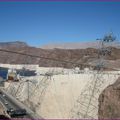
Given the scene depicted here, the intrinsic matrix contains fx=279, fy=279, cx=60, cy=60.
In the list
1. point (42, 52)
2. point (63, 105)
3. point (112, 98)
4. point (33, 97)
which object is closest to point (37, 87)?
point (33, 97)

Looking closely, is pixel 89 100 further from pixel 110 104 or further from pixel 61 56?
pixel 61 56

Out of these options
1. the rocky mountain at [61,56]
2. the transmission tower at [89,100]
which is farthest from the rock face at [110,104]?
the rocky mountain at [61,56]

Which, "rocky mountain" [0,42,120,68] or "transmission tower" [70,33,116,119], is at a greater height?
"rocky mountain" [0,42,120,68]

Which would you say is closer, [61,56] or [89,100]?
[89,100]

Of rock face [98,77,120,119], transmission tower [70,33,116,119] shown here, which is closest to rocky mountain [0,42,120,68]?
transmission tower [70,33,116,119]

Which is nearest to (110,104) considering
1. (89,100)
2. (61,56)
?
(89,100)

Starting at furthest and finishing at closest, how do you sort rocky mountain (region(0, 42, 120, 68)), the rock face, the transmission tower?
rocky mountain (region(0, 42, 120, 68))
the transmission tower
the rock face

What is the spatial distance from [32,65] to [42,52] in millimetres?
8533

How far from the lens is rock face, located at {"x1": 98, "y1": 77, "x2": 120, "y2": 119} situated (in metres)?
28.7

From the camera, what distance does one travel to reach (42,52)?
97.1 metres

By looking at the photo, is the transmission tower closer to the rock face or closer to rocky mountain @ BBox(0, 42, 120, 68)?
the rock face

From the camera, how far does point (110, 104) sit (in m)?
29.7

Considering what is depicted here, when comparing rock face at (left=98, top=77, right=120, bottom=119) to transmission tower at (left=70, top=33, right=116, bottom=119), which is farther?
transmission tower at (left=70, top=33, right=116, bottom=119)

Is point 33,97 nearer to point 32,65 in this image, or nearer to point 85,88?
point 85,88
